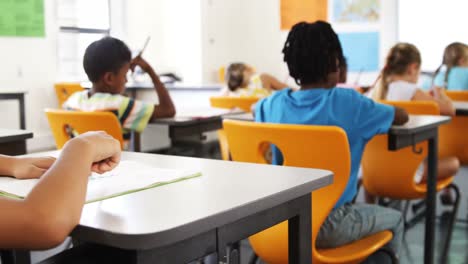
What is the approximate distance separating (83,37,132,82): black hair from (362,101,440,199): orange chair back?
1113mm

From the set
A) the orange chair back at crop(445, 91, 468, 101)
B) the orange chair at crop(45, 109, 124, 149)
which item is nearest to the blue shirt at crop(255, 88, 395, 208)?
the orange chair at crop(45, 109, 124, 149)

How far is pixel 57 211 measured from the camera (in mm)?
740

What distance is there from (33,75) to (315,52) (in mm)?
4493

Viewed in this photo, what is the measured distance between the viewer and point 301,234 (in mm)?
1094

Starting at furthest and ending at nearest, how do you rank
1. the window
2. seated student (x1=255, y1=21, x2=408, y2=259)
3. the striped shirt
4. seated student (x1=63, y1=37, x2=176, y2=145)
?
1. the window
2. the striped shirt
3. seated student (x1=63, y1=37, x2=176, y2=145)
4. seated student (x1=255, y1=21, x2=408, y2=259)

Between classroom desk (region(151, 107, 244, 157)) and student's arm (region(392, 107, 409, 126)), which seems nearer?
student's arm (region(392, 107, 409, 126))

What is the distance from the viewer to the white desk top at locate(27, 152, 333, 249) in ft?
2.47

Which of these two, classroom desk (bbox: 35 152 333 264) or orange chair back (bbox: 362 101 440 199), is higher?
classroom desk (bbox: 35 152 333 264)

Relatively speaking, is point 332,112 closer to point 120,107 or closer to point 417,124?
point 417,124

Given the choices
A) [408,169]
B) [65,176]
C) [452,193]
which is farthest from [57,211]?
[452,193]

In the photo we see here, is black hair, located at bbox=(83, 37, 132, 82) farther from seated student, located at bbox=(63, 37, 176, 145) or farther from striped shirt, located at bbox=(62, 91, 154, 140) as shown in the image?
striped shirt, located at bbox=(62, 91, 154, 140)

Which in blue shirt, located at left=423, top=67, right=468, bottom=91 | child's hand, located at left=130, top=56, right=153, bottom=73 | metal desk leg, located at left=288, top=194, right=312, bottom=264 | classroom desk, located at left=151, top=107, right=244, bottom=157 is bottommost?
metal desk leg, located at left=288, top=194, right=312, bottom=264

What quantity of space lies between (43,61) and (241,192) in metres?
5.27

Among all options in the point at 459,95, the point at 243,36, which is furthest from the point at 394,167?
the point at 243,36
